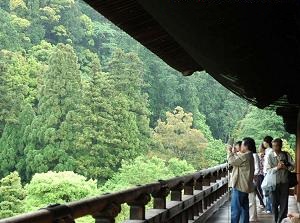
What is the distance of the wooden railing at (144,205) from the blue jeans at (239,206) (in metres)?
0.58

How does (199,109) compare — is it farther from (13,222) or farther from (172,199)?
(13,222)

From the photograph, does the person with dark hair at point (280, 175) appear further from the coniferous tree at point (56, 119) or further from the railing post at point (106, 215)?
the coniferous tree at point (56, 119)

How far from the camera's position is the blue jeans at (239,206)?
24.6 ft

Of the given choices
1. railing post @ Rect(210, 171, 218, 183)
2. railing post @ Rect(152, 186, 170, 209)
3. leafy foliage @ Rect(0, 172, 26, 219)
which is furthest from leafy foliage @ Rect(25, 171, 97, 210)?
railing post @ Rect(152, 186, 170, 209)

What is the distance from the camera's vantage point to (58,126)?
45781mm

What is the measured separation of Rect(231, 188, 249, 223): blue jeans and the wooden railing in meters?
0.58

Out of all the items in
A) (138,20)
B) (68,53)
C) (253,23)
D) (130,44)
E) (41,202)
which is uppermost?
(130,44)

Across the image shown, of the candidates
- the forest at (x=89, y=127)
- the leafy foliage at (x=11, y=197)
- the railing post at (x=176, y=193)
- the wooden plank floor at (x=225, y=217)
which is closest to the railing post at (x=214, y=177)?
the wooden plank floor at (x=225, y=217)

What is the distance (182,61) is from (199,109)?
59.5 meters

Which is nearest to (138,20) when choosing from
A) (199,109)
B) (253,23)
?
(253,23)

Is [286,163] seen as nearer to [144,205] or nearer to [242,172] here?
[242,172]

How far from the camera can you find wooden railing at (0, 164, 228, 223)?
3.18m

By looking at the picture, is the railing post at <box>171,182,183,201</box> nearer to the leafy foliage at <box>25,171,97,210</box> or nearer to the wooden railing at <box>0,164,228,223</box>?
the wooden railing at <box>0,164,228,223</box>

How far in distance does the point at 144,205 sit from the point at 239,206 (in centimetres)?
284
